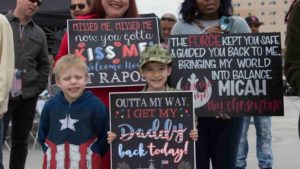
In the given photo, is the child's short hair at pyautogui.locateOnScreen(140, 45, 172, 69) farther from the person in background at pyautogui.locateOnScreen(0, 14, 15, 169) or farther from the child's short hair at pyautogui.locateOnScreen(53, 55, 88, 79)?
the person in background at pyautogui.locateOnScreen(0, 14, 15, 169)

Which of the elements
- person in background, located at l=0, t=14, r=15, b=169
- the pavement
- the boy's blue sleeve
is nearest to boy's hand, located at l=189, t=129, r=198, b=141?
the boy's blue sleeve

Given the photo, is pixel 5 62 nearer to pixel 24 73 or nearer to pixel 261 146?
pixel 24 73

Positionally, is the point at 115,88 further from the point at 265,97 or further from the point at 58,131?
the point at 265,97

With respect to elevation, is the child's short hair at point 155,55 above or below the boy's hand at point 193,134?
above

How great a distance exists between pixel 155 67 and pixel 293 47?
1.19 m

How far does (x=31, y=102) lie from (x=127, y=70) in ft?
7.01

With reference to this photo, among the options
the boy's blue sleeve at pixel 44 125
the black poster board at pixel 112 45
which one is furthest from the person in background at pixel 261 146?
the boy's blue sleeve at pixel 44 125

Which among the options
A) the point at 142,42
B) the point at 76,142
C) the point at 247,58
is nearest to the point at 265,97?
the point at 247,58

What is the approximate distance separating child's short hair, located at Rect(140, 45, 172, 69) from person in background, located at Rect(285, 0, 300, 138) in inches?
43.1

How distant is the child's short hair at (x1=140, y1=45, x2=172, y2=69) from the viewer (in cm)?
375

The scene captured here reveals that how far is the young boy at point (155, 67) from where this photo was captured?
3762 mm

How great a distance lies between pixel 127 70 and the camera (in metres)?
4.12

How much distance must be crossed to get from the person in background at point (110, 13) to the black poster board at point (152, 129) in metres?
0.31

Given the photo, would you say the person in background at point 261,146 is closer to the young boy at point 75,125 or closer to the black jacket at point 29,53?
the black jacket at point 29,53
